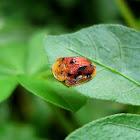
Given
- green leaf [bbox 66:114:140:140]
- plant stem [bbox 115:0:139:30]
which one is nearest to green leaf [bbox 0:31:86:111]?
green leaf [bbox 66:114:140:140]

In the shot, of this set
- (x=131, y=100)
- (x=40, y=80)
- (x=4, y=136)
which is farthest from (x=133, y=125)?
(x=4, y=136)

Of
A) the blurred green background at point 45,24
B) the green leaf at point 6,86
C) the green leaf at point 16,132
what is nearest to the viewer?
the green leaf at point 6,86

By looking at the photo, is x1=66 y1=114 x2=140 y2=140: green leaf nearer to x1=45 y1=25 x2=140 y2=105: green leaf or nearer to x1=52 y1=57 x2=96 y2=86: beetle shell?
x1=45 y1=25 x2=140 y2=105: green leaf

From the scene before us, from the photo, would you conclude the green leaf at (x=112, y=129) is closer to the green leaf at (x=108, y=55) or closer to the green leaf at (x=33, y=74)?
the green leaf at (x=108, y=55)

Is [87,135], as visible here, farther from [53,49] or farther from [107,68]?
[53,49]

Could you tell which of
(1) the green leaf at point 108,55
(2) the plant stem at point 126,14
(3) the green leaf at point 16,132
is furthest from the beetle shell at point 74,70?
(2) the plant stem at point 126,14

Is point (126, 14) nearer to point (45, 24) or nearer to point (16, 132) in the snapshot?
point (45, 24)

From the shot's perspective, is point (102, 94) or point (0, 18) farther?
point (0, 18)
